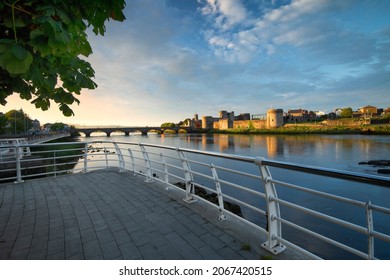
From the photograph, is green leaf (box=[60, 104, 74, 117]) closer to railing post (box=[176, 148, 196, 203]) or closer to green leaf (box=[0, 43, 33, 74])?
green leaf (box=[0, 43, 33, 74])

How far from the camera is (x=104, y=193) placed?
208 inches

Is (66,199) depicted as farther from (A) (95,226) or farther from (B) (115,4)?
(B) (115,4)

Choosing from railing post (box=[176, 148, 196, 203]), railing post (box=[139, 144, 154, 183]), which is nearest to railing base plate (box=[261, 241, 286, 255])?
railing post (box=[176, 148, 196, 203])

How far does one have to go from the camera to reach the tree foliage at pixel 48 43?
3.85 ft

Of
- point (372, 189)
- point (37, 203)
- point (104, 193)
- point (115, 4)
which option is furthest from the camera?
point (372, 189)

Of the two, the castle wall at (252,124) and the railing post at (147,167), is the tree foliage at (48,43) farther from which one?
the castle wall at (252,124)

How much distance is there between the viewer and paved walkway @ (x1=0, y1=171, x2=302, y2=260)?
8.93 feet

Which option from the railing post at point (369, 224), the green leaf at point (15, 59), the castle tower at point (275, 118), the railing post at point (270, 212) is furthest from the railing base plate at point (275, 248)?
the castle tower at point (275, 118)

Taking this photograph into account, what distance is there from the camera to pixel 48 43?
1.23 meters

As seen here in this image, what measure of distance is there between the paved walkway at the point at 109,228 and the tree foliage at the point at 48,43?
1.78 metres

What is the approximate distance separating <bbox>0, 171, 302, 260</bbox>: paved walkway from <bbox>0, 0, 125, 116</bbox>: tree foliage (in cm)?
178

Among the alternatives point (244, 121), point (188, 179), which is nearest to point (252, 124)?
point (244, 121)

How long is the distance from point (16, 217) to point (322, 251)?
34.3 feet
